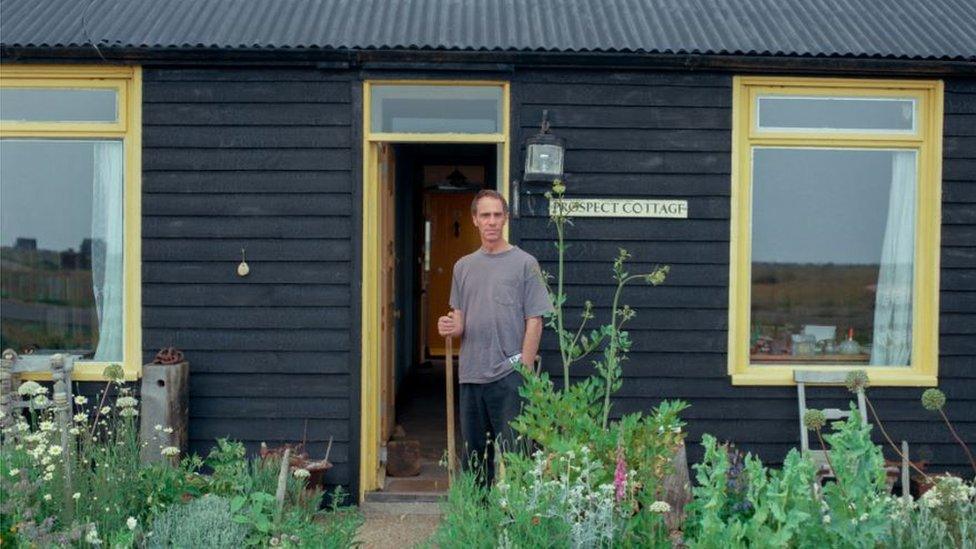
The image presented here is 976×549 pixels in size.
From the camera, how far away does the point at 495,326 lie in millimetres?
4910

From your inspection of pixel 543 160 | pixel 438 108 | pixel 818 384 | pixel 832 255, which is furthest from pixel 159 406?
pixel 832 255

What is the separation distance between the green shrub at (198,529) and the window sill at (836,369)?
125 inches

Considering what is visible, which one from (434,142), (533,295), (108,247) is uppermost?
(434,142)

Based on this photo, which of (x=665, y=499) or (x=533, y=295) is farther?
(x=533, y=295)

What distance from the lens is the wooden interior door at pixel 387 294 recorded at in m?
6.16

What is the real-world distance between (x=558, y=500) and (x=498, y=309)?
1532 mm

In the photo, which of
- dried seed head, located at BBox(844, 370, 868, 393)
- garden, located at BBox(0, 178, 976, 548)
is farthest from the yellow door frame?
dried seed head, located at BBox(844, 370, 868, 393)

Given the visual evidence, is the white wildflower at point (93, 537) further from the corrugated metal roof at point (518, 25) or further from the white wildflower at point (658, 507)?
the corrugated metal roof at point (518, 25)

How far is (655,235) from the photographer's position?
581cm

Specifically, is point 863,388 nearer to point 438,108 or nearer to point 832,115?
point 832,115

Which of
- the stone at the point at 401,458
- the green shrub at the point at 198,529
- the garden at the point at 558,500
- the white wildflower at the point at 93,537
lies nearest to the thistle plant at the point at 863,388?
the garden at the point at 558,500

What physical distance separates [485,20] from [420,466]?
2.76 metres

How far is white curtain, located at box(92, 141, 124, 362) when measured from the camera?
19.4 ft

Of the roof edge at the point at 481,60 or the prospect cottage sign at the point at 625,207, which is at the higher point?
the roof edge at the point at 481,60
